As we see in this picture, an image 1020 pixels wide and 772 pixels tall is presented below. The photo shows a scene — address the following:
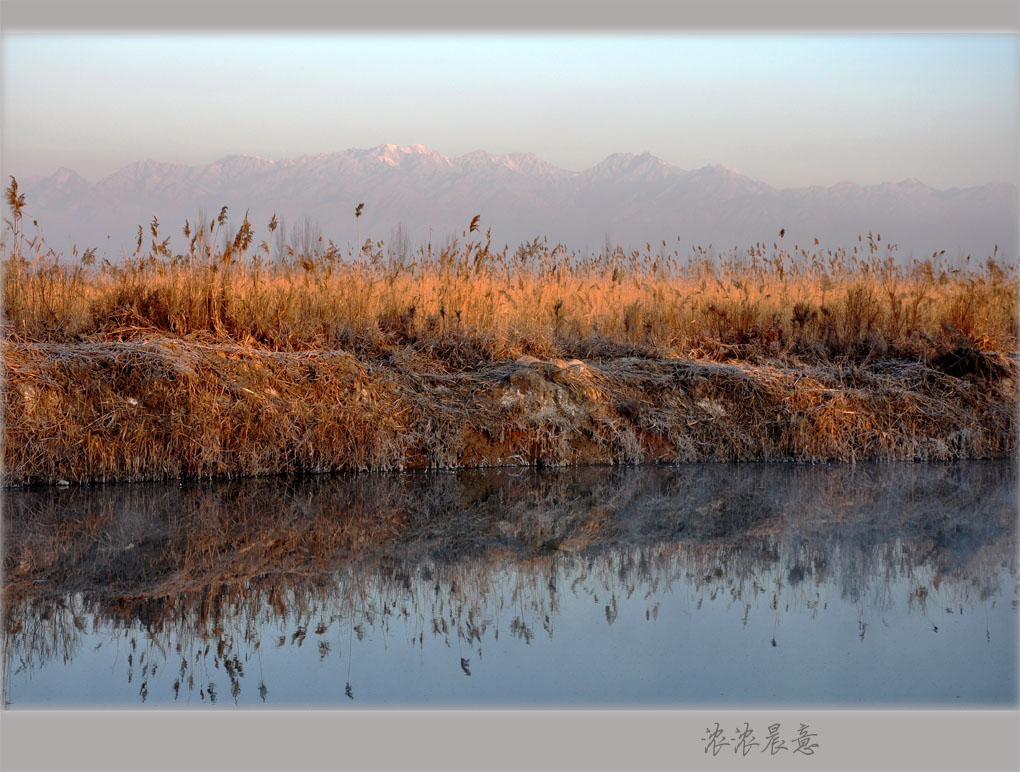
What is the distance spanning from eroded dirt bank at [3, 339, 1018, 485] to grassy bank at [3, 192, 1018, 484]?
0.02 meters

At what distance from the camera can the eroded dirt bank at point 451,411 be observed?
714 cm

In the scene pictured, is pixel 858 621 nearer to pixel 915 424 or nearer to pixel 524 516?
pixel 524 516

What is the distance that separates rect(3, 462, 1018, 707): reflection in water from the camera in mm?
3648

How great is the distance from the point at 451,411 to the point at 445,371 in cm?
83

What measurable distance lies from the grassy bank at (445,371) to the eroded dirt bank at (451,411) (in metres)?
0.02

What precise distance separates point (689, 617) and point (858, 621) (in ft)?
2.51

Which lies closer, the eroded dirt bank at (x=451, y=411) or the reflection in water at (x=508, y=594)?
the reflection in water at (x=508, y=594)

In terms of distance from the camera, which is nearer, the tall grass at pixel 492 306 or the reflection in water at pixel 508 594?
the reflection in water at pixel 508 594

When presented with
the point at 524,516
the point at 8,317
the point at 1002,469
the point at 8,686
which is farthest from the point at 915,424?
the point at 8,317

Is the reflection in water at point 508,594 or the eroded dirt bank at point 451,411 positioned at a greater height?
the eroded dirt bank at point 451,411

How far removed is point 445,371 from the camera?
350 inches

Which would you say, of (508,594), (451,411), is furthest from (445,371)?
(508,594)

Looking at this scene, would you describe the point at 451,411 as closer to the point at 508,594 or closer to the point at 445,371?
the point at 445,371

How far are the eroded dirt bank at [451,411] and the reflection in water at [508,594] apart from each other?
15.5 inches
